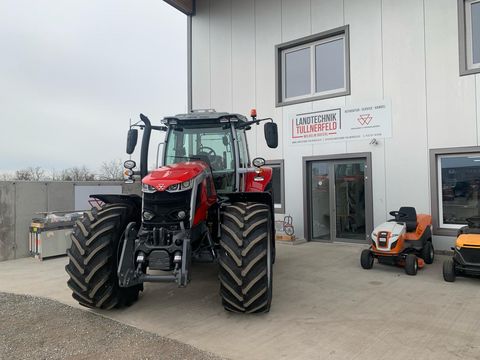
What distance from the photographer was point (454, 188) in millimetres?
7996

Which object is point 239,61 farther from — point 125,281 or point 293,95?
point 125,281

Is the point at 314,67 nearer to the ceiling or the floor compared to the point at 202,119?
nearer to the ceiling

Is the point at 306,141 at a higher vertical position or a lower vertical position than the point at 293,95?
lower

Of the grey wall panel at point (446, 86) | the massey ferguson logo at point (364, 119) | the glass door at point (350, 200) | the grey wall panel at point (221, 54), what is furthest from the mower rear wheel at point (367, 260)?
the grey wall panel at point (221, 54)

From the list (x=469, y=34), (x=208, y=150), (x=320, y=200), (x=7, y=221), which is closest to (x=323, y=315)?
(x=208, y=150)

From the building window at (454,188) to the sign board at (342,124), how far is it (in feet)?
4.39

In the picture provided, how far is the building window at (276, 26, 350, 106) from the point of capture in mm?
9656

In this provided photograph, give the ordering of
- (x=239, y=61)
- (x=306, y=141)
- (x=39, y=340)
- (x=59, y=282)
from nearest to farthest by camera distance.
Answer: (x=39, y=340) → (x=59, y=282) → (x=306, y=141) → (x=239, y=61)

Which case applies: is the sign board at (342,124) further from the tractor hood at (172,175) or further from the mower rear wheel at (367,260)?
the tractor hood at (172,175)

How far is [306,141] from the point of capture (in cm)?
1009

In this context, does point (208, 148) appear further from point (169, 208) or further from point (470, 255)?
point (470, 255)

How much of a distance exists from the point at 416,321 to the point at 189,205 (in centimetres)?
280

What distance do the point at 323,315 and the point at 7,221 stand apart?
7.33 m

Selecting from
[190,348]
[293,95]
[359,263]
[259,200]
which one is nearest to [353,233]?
[359,263]
